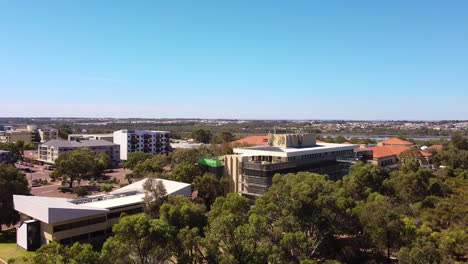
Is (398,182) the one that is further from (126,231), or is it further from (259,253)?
(126,231)

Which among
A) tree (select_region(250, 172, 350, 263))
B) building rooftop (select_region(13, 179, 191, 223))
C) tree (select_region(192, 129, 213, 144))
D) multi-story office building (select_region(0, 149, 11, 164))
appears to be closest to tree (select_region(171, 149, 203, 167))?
building rooftop (select_region(13, 179, 191, 223))

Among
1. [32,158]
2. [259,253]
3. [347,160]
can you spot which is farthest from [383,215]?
[32,158]

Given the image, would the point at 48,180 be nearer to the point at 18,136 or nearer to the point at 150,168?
the point at 150,168

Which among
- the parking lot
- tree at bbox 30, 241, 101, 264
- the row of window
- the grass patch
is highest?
tree at bbox 30, 241, 101, 264

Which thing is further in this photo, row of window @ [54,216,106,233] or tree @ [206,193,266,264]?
row of window @ [54,216,106,233]

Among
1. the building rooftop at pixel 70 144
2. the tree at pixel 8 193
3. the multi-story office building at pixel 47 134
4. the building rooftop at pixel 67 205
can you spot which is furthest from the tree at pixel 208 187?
the multi-story office building at pixel 47 134

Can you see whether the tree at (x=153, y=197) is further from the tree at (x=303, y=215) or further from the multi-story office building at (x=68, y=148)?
the multi-story office building at (x=68, y=148)

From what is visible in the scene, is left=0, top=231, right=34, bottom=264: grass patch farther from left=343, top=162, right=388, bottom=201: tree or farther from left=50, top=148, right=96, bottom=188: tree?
left=343, top=162, right=388, bottom=201: tree
